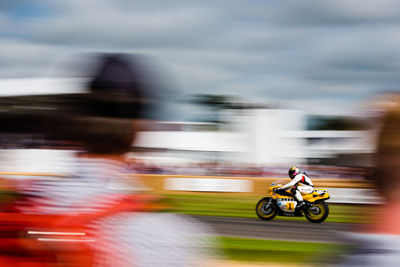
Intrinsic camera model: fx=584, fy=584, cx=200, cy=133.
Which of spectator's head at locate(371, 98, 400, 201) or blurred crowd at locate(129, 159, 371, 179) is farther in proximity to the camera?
blurred crowd at locate(129, 159, 371, 179)

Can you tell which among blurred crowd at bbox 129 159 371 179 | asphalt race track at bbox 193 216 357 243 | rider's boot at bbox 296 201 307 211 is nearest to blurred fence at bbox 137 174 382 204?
blurred crowd at bbox 129 159 371 179

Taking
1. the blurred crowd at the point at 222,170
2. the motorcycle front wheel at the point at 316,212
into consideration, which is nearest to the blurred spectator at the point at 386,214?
the motorcycle front wheel at the point at 316,212

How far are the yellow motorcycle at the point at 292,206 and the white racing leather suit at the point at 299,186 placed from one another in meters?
0.09

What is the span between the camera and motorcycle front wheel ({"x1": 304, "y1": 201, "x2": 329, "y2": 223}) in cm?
1258

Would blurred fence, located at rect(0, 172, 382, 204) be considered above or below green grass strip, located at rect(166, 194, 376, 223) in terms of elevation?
above

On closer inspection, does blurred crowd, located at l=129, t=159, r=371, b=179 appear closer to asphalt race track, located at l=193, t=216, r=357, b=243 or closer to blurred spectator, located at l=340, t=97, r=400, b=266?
asphalt race track, located at l=193, t=216, r=357, b=243

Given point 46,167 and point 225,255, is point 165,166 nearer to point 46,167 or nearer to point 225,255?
point 46,167

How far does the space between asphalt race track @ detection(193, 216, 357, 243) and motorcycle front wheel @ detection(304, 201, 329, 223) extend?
13cm

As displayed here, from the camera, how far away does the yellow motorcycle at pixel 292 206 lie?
12.6 metres

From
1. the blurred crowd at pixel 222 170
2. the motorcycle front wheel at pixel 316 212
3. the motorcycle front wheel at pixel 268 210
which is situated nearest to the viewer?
the motorcycle front wheel at pixel 316 212

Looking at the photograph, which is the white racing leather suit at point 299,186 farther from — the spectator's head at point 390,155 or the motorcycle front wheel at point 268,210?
the spectator's head at point 390,155

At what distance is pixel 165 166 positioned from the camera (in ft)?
68.0

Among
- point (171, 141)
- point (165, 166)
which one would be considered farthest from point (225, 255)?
point (171, 141)

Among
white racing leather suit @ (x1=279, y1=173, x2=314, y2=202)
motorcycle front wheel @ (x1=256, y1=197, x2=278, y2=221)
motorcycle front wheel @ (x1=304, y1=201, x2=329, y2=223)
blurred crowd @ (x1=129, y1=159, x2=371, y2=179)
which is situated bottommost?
motorcycle front wheel @ (x1=256, y1=197, x2=278, y2=221)
